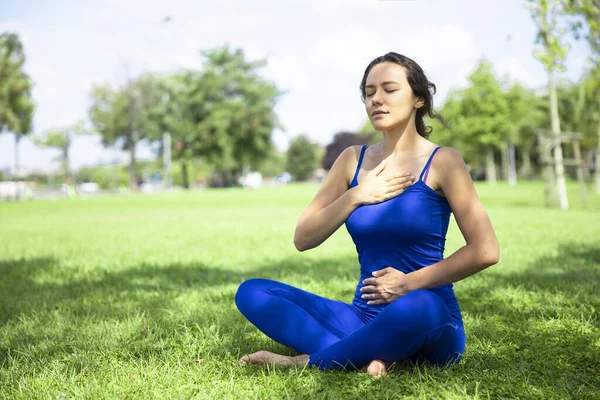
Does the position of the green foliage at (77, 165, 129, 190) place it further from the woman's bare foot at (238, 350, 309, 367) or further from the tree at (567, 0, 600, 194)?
the woman's bare foot at (238, 350, 309, 367)

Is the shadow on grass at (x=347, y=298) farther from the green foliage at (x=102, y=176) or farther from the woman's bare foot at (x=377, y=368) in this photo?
the green foliage at (x=102, y=176)

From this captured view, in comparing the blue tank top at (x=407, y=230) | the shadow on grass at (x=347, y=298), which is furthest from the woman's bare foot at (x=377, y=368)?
A: the blue tank top at (x=407, y=230)

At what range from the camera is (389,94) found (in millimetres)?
2955

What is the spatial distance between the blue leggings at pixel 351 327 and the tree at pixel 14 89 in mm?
38827

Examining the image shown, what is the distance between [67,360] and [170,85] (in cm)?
5913

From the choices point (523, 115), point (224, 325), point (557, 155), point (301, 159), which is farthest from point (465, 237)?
point (301, 159)

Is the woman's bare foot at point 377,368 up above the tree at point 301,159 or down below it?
below

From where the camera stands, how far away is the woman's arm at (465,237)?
265cm

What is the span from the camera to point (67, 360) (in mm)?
3252

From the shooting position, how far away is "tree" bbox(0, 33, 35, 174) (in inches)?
1435

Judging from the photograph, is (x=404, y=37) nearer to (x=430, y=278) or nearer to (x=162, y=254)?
(x=430, y=278)

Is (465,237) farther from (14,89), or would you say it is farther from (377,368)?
(14,89)

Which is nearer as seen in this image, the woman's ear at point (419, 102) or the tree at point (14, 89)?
the woman's ear at point (419, 102)

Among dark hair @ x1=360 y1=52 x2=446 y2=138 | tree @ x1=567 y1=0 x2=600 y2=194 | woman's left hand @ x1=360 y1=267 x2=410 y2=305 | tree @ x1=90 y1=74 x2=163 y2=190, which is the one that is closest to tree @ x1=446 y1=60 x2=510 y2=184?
tree @ x1=90 y1=74 x2=163 y2=190
